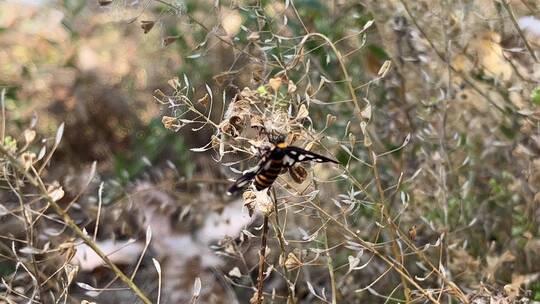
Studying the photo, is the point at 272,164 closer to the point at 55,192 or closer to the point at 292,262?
the point at 292,262

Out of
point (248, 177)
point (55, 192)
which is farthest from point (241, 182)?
point (55, 192)

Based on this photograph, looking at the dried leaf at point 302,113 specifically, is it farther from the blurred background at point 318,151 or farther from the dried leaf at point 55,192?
the dried leaf at point 55,192

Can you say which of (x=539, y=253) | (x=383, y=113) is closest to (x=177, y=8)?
(x=383, y=113)

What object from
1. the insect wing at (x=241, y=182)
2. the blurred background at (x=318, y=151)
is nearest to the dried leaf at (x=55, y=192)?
the blurred background at (x=318, y=151)

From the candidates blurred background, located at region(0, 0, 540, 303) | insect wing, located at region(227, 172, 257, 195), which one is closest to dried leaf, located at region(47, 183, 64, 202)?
blurred background, located at region(0, 0, 540, 303)

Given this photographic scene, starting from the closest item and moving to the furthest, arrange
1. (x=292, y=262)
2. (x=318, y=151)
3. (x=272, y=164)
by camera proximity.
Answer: (x=272, y=164), (x=292, y=262), (x=318, y=151)

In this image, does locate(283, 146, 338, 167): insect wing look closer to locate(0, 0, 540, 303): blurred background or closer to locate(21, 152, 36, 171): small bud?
locate(0, 0, 540, 303): blurred background
